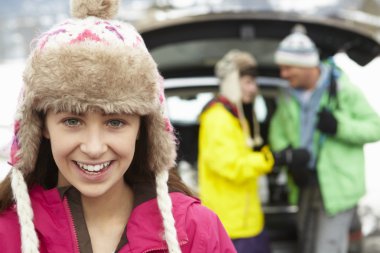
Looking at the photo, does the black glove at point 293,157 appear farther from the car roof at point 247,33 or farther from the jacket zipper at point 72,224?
the jacket zipper at point 72,224

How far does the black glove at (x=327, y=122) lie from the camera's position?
12.9ft

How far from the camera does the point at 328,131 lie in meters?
3.96

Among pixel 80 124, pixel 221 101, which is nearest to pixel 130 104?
pixel 80 124

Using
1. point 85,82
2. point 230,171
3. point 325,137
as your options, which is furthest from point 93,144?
point 325,137

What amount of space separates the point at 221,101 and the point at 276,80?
4.83 ft

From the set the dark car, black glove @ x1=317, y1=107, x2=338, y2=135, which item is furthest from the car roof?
black glove @ x1=317, y1=107, x2=338, y2=135

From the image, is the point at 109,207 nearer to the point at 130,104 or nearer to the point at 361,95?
the point at 130,104

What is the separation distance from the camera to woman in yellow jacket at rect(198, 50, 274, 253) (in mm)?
3846

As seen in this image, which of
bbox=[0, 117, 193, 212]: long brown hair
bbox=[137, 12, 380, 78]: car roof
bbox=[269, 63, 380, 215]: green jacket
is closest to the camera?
bbox=[0, 117, 193, 212]: long brown hair

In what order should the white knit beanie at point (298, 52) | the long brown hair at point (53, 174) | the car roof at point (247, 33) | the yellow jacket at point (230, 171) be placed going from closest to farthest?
the long brown hair at point (53, 174) < the yellow jacket at point (230, 171) < the white knit beanie at point (298, 52) < the car roof at point (247, 33)

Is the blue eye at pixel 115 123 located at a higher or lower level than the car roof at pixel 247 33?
lower

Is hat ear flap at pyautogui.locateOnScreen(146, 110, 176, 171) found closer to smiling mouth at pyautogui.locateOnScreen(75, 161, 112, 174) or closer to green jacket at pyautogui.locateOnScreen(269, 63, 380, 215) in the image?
smiling mouth at pyautogui.locateOnScreen(75, 161, 112, 174)

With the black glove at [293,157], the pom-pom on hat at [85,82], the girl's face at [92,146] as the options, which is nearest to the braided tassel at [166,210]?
the pom-pom on hat at [85,82]

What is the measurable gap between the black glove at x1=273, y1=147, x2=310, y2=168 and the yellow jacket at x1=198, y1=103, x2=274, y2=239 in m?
0.06
